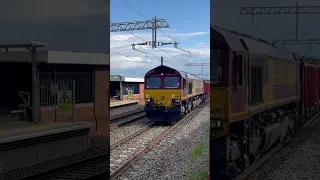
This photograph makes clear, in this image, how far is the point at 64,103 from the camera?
1.22 meters

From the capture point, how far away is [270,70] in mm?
1771

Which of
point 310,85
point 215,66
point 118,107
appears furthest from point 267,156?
point 118,107

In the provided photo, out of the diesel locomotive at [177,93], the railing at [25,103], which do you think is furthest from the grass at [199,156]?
the railing at [25,103]

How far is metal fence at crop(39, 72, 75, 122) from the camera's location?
122 centimetres

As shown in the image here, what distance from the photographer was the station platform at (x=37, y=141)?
3.77ft

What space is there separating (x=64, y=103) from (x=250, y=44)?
98 cm

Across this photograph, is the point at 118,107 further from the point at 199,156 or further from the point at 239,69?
the point at 239,69

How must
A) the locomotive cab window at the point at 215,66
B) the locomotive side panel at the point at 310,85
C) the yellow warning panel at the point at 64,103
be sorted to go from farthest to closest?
the locomotive side panel at the point at 310,85 → the locomotive cab window at the point at 215,66 → the yellow warning panel at the point at 64,103

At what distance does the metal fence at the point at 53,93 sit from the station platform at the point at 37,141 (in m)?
0.04

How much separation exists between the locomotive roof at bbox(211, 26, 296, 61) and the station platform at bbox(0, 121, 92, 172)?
2.45 ft

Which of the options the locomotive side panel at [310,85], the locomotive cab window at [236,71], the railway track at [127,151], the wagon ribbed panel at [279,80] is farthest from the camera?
the locomotive side panel at [310,85]

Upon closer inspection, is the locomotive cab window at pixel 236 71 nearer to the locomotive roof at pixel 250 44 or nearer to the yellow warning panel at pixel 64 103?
the locomotive roof at pixel 250 44

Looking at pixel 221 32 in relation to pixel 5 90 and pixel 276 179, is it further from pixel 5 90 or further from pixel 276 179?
pixel 5 90

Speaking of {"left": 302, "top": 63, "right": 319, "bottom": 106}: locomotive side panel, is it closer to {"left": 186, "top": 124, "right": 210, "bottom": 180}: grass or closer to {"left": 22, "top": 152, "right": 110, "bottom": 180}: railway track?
{"left": 186, "top": 124, "right": 210, "bottom": 180}: grass
